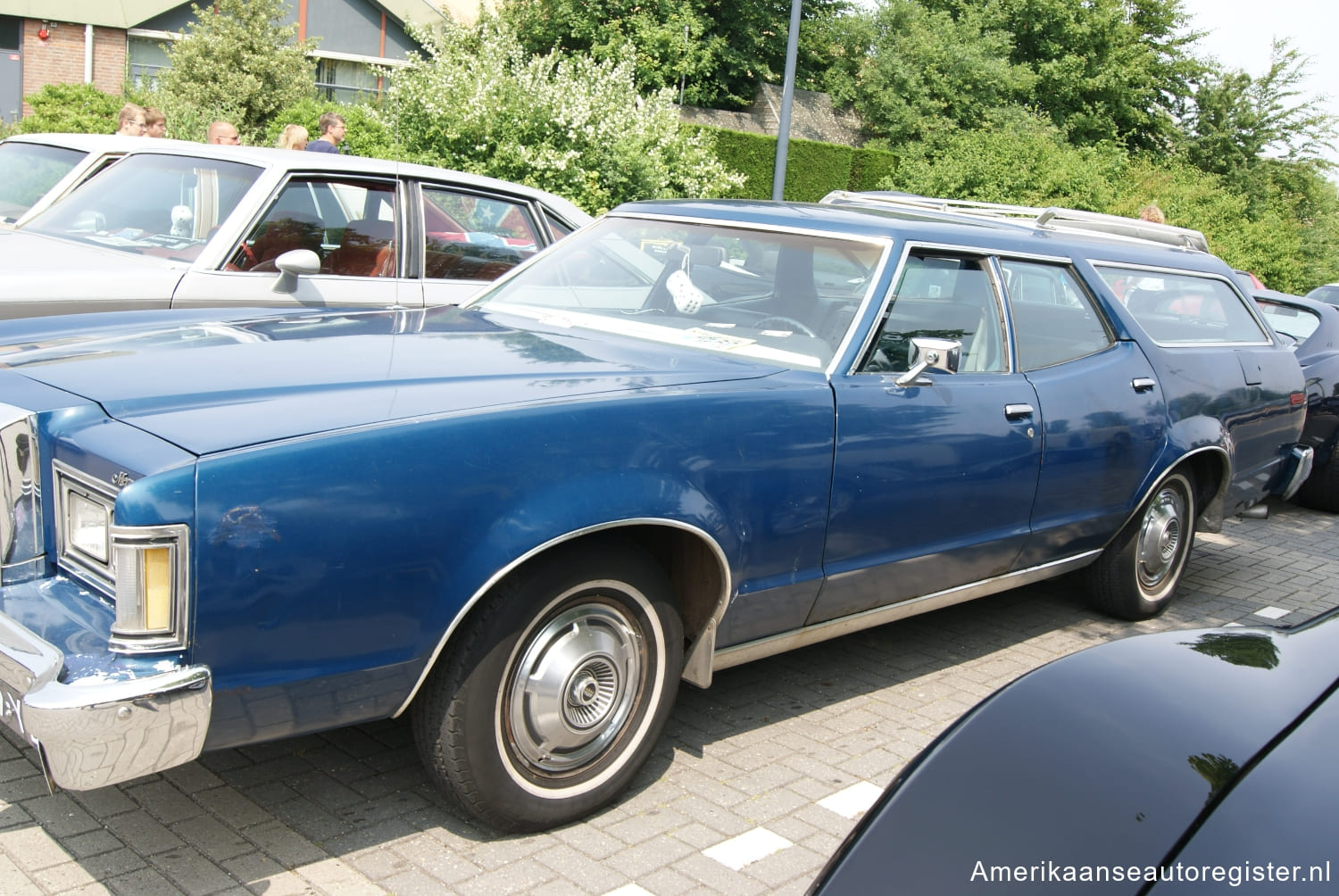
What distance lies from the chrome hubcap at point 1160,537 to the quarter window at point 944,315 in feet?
4.45

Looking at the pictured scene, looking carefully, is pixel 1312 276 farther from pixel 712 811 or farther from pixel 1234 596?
pixel 712 811

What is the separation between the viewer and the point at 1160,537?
17.7 ft

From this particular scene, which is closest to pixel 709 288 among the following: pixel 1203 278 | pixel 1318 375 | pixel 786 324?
pixel 786 324

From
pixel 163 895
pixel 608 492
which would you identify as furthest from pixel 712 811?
pixel 163 895

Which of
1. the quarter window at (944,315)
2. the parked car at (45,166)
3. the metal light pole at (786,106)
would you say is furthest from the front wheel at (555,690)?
the metal light pole at (786,106)

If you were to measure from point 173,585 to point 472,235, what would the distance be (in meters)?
4.48

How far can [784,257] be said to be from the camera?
4273 mm

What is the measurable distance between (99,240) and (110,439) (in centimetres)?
395

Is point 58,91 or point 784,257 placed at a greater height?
point 58,91

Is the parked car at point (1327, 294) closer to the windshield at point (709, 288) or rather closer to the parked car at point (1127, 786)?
the windshield at point (709, 288)

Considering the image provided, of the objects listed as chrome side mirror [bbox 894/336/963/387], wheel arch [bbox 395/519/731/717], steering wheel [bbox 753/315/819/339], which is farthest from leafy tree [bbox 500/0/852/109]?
wheel arch [bbox 395/519/731/717]

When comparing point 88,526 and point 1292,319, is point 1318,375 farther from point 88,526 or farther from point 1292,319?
point 88,526

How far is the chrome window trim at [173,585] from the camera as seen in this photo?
2395 millimetres

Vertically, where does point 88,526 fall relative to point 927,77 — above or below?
below
